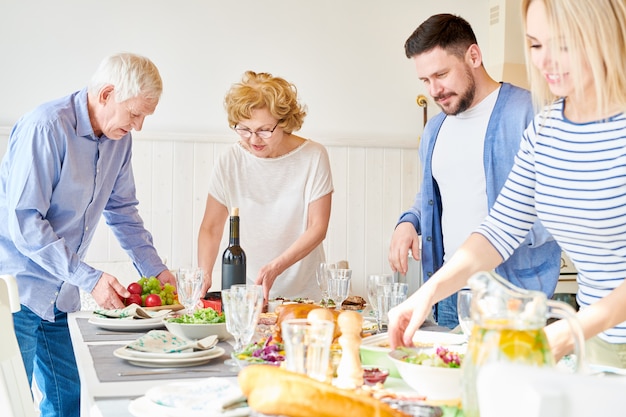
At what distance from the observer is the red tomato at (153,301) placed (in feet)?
7.39

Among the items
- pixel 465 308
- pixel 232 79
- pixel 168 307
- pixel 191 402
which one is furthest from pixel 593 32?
pixel 232 79

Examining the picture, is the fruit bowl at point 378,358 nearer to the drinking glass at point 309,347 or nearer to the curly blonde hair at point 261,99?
the drinking glass at point 309,347

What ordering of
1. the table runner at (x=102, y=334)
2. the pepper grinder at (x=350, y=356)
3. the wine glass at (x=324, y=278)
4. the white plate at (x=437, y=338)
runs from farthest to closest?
the wine glass at (x=324, y=278) < the table runner at (x=102, y=334) < the white plate at (x=437, y=338) < the pepper grinder at (x=350, y=356)

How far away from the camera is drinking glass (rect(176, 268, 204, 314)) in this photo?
1965mm

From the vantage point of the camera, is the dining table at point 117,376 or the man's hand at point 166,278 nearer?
the dining table at point 117,376

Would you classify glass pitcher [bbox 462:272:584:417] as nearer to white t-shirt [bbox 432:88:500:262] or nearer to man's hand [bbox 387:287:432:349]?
man's hand [bbox 387:287:432:349]

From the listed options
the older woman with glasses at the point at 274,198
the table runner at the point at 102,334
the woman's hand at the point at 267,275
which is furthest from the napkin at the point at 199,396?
the older woman with glasses at the point at 274,198

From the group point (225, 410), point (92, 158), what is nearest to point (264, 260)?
point (92, 158)

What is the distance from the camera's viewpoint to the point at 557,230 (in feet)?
5.08

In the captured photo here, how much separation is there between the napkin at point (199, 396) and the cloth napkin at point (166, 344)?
36 cm

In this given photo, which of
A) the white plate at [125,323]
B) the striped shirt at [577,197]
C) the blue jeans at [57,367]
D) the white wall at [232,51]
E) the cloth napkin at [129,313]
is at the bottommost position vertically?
the blue jeans at [57,367]

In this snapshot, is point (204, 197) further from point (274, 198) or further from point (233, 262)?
point (233, 262)

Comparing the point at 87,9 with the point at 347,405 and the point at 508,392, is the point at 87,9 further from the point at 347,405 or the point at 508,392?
the point at 508,392

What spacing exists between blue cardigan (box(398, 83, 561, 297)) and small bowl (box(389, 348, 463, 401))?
1.14 metres
